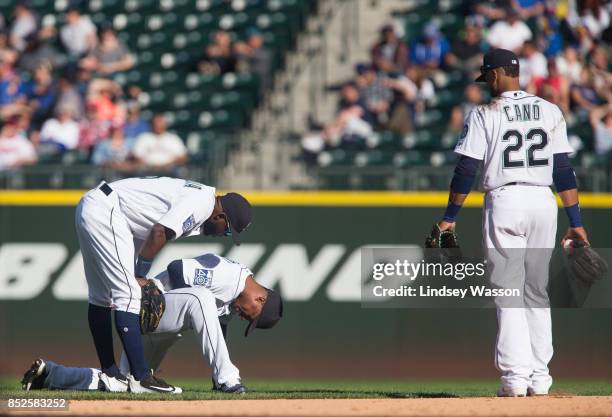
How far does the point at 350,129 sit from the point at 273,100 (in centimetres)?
193

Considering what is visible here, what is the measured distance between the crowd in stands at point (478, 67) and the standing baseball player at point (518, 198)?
14.7 ft

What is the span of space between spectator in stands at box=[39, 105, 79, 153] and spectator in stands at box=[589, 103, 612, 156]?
5590 mm

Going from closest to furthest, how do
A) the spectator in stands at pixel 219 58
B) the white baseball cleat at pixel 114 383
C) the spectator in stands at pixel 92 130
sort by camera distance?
the white baseball cleat at pixel 114 383 < the spectator in stands at pixel 92 130 < the spectator in stands at pixel 219 58

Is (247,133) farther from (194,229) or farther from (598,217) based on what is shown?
(194,229)

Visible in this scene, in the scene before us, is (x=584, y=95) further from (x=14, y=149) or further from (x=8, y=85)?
(x=8, y=85)

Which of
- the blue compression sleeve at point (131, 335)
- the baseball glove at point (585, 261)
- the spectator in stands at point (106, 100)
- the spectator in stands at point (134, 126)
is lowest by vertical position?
the blue compression sleeve at point (131, 335)

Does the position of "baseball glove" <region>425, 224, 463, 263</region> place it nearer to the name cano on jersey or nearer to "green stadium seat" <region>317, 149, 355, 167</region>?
the name cano on jersey

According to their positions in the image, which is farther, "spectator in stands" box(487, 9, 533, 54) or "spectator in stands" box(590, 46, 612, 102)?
"spectator in stands" box(487, 9, 533, 54)

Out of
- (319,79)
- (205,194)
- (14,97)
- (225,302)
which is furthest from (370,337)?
(14,97)

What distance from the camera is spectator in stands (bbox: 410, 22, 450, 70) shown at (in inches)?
542

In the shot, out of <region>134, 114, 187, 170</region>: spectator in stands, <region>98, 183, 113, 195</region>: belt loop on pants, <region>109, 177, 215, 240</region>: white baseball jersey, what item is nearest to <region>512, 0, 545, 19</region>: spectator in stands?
<region>134, 114, 187, 170</region>: spectator in stands

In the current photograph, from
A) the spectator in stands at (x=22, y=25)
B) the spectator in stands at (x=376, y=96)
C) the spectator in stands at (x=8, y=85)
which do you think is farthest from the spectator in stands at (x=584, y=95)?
the spectator in stands at (x=22, y=25)

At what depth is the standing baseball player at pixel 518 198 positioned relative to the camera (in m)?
7.41

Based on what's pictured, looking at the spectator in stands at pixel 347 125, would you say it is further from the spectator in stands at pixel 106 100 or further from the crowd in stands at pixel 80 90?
the spectator in stands at pixel 106 100
